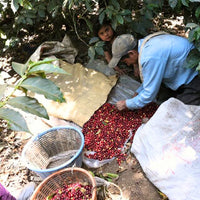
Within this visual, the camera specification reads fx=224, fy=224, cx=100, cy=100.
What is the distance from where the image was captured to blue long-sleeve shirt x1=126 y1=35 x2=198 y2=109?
7.15 feet

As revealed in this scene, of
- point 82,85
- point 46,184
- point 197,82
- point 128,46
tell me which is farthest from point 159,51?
point 46,184

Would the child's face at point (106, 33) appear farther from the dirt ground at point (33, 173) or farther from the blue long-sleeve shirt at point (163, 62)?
the dirt ground at point (33, 173)

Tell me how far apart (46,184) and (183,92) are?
5.44 ft

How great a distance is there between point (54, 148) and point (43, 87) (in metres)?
1.57

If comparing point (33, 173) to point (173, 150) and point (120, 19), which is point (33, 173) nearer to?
point (173, 150)

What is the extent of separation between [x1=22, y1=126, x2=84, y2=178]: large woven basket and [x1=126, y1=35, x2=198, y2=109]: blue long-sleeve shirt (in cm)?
84

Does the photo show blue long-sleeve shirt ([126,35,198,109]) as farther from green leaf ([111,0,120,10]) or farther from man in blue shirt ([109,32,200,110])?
green leaf ([111,0,120,10])

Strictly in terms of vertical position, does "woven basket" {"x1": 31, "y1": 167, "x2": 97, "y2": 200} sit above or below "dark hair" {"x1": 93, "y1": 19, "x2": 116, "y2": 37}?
below

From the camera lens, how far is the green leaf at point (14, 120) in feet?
3.25

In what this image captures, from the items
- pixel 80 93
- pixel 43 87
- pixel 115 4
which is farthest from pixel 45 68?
pixel 80 93

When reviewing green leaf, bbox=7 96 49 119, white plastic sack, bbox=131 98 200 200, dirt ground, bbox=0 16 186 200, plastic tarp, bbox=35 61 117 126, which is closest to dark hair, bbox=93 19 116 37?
plastic tarp, bbox=35 61 117 126

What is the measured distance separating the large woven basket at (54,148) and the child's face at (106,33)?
4.44 ft

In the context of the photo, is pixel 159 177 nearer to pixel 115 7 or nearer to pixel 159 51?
pixel 159 51

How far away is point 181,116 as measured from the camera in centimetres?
207
